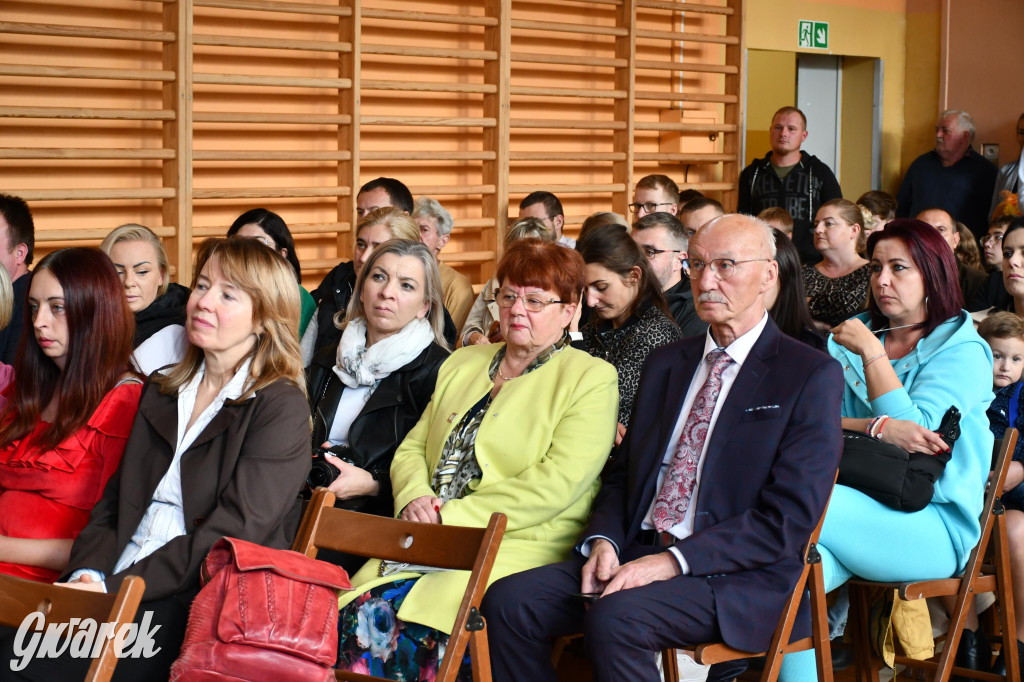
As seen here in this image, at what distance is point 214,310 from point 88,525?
549 millimetres

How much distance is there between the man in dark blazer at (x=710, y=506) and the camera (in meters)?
2.24

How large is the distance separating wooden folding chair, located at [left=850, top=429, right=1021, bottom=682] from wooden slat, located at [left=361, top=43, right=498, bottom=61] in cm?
394

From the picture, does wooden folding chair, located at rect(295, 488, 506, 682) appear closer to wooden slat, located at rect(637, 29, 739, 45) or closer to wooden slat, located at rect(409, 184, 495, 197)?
wooden slat, located at rect(409, 184, 495, 197)

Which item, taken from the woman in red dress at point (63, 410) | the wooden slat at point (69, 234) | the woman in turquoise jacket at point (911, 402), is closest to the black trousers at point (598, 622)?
the woman in turquoise jacket at point (911, 402)

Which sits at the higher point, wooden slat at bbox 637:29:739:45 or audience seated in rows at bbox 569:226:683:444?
wooden slat at bbox 637:29:739:45

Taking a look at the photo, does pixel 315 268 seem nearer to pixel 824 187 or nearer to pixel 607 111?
pixel 607 111

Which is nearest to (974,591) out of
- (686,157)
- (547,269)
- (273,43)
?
(547,269)

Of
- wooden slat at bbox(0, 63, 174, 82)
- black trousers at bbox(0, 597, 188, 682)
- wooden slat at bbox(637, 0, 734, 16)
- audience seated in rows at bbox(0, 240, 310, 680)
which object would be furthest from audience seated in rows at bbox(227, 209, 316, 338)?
wooden slat at bbox(637, 0, 734, 16)

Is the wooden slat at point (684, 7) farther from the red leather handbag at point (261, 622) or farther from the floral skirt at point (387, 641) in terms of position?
the red leather handbag at point (261, 622)

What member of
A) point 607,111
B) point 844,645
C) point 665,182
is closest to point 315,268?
point 665,182

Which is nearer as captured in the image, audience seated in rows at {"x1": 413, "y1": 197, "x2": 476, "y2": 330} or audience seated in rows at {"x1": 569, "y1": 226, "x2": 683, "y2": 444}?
audience seated in rows at {"x1": 569, "y1": 226, "x2": 683, "y2": 444}

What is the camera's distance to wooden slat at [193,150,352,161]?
5.28 meters

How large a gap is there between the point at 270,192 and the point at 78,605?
400 cm

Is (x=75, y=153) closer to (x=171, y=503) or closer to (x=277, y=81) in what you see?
(x=277, y=81)
